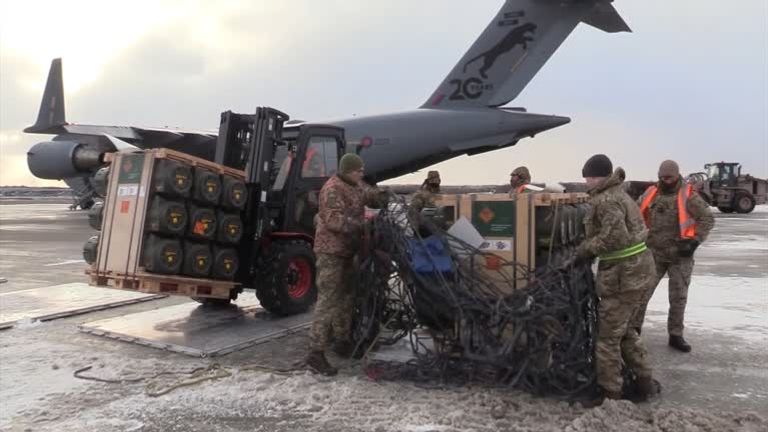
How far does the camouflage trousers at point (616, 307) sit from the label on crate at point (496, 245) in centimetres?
84

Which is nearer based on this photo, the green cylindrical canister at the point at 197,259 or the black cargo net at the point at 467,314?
the black cargo net at the point at 467,314

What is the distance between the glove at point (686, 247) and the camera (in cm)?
531

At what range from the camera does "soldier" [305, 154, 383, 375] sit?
15.3 feet

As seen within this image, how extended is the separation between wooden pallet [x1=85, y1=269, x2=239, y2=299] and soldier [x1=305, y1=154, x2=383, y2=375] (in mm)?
1361

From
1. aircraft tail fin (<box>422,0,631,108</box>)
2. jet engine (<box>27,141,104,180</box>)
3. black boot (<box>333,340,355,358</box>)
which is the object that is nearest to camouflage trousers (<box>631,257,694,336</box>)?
black boot (<box>333,340,355,358</box>)

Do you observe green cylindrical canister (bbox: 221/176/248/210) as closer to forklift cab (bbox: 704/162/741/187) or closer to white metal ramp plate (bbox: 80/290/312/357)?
white metal ramp plate (bbox: 80/290/312/357)

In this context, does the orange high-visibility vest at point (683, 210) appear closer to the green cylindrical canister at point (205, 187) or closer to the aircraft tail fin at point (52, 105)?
the green cylindrical canister at point (205, 187)

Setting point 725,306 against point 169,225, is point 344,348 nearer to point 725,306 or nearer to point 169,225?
point 169,225

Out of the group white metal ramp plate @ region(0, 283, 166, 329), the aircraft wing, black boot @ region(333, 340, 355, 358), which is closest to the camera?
black boot @ region(333, 340, 355, 358)

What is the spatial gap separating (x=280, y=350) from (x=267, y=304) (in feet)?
3.48

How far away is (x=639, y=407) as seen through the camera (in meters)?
3.86

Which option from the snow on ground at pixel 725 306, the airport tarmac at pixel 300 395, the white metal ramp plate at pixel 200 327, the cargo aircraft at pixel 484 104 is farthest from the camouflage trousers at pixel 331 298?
the cargo aircraft at pixel 484 104

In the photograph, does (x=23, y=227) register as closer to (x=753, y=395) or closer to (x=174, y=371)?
(x=174, y=371)

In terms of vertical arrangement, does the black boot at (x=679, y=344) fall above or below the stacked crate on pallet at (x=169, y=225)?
below
